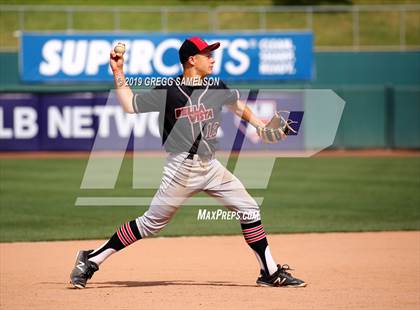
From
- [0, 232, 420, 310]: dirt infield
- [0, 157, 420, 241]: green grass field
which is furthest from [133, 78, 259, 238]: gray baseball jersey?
[0, 157, 420, 241]: green grass field

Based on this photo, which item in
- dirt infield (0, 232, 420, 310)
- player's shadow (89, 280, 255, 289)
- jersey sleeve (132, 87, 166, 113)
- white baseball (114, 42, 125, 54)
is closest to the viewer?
→ dirt infield (0, 232, 420, 310)

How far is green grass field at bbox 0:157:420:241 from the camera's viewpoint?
524 inches

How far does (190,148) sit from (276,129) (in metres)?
0.80

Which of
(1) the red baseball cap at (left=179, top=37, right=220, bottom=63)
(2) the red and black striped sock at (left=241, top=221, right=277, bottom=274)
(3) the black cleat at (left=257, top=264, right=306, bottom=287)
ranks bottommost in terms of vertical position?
(3) the black cleat at (left=257, top=264, right=306, bottom=287)

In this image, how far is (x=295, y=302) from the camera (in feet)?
25.0

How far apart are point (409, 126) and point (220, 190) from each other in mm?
21368

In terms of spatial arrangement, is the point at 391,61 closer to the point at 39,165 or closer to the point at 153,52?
the point at 153,52

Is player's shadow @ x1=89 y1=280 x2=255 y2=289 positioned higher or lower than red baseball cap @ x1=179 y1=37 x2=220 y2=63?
lower

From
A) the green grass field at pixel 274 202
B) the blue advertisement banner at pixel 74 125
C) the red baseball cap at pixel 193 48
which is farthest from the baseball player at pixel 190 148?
the blue advertisement banner at pixel 74 125

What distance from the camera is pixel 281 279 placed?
27.3ft

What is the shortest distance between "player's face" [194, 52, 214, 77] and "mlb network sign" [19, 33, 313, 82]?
69.5ft

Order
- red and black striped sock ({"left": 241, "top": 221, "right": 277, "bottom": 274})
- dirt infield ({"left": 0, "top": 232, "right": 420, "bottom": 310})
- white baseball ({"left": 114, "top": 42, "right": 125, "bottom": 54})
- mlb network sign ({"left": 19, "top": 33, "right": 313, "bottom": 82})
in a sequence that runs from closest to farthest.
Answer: dirt infield ({"left": 0, "top": 232, "right": 420, "bottom": 310}) → white baseball ({"left": 114, "top": 42, "right": 125, "bottom": 54}) → red and black striped sock ({"left": 241, "top": 221, "right": 277, "bottom": 274}) → mlb network sign ({"left": 19, "top": 33, "right": 313, "bottom": 82})

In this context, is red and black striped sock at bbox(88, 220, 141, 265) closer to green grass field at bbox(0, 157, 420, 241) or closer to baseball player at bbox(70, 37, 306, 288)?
baseball player at bbox(70, 37, 306, 288)

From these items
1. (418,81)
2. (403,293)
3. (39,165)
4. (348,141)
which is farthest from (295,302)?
(418,81)
